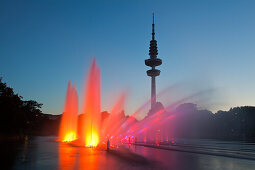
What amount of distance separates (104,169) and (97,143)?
1906 centimetres

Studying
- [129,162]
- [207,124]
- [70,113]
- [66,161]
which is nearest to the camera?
[129,162]

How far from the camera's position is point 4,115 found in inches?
1626

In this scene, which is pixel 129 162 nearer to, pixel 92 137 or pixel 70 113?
pixel 92 137

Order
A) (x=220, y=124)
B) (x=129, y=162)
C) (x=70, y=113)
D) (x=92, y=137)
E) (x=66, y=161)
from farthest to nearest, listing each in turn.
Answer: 1. (x=220, y=124)
2. (x=70, y=113)
3. (x=92, y=137)
4. (x=66, y=161)
5. (x=129, y=162)

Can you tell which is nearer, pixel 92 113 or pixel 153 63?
pixel 92 113

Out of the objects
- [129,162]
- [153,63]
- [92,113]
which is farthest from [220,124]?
[129,162]

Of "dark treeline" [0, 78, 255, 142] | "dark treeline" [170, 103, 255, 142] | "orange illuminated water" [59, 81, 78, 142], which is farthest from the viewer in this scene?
"dark treeline" [170, 103, 255, 142]

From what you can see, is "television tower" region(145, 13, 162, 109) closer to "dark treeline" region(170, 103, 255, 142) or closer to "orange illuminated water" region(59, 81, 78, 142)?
"dark treeline" region(170, 103, 255, 142)

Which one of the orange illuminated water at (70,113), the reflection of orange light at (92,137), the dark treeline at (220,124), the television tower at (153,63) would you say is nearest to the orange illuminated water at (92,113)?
the reflection of orange light at (92,137)

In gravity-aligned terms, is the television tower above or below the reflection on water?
above

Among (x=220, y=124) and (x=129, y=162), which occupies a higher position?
(x=220, y=124)

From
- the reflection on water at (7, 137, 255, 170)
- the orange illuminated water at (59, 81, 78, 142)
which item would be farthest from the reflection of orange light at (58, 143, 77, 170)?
the orange illuminated water at (59, 81, 78, 142)

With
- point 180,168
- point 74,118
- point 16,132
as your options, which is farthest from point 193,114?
point 180,168

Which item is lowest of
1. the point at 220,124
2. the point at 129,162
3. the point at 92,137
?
the point at 129,162
